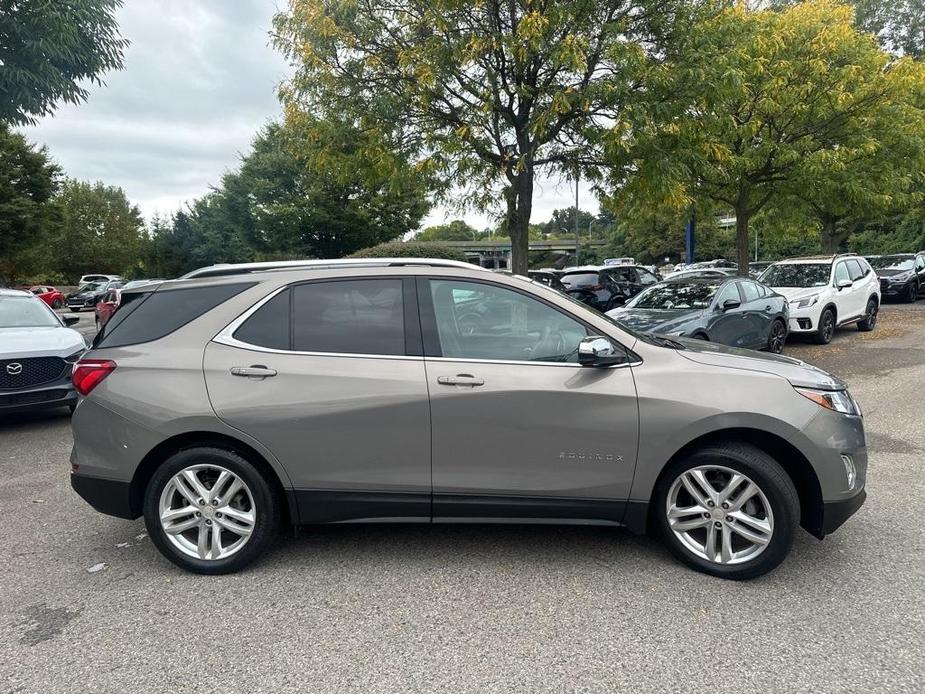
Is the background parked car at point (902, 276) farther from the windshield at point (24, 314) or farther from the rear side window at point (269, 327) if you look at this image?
the windshield at point (24, 314)

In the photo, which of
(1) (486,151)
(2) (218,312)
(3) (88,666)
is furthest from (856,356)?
(3) (88,666)

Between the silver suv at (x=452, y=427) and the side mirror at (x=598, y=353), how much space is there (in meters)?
0.01

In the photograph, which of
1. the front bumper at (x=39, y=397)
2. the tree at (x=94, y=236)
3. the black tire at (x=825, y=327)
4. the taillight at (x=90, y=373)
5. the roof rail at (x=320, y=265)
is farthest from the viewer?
the tree at (x=94, y=236)

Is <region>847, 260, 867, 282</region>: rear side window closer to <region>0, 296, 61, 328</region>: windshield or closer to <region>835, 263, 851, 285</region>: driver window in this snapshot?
<region>835, 263, 851, 285</region>: driver window

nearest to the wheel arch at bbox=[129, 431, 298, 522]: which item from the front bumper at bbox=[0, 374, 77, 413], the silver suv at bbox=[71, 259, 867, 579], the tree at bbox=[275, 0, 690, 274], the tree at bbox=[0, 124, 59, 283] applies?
the silver suv at bbox=[71, 259, 867, 579]

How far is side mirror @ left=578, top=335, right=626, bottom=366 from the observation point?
10.6 feet

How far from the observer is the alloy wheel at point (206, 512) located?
3.40m

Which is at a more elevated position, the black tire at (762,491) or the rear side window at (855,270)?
the rear side window at (855,270)

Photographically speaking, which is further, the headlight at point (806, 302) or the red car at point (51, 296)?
the red car at point (51, 296)

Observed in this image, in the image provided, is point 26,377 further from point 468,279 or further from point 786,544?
point 786,544

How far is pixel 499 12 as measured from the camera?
31.1 feet

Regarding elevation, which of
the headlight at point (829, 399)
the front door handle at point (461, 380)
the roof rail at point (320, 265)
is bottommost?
the headlight at point (829, 399)

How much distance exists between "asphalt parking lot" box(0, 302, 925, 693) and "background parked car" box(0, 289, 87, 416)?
2758 millimetres

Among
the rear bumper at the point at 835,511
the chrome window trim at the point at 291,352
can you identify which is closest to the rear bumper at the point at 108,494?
the chrome window trim at the point at 291,352
